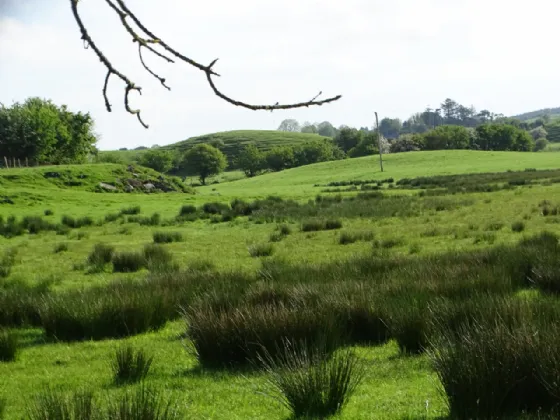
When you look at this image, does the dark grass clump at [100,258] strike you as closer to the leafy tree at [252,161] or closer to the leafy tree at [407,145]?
the leafy tree at [252,161]

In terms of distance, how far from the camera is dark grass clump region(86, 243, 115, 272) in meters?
14.6

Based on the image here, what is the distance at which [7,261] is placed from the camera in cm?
1620

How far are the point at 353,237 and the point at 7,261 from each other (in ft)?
30.0

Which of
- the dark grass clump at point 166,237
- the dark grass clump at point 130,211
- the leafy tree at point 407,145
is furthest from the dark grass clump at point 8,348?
the leafy tree at point 407,145

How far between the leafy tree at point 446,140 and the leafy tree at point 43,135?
70.3 m

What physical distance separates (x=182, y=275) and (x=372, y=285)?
379cm

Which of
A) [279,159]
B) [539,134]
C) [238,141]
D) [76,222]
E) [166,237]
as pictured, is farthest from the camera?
[238,141]

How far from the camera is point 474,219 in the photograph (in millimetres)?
21422

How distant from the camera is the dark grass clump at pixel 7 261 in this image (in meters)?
14.3

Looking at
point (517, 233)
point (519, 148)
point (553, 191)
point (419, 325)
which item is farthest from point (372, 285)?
point (519, 148)

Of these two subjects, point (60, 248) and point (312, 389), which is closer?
point (312, 389)

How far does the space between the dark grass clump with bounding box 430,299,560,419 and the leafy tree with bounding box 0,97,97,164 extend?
38007 mm

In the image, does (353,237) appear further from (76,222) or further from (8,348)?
(76,222)

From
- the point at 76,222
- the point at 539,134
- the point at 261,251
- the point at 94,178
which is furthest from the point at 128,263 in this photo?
the point at 539,134
